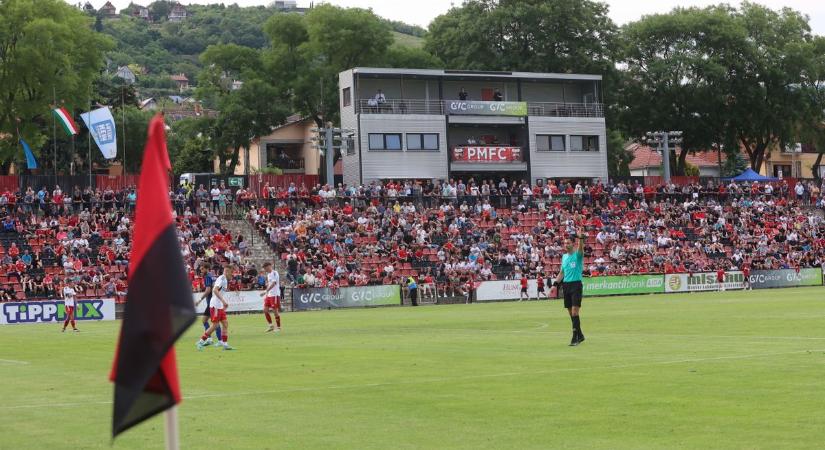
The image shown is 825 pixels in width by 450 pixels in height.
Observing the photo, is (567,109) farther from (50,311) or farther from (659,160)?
(659,160)

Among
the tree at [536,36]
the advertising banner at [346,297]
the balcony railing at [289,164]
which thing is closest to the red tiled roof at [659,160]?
the balcony railing at [289,164]

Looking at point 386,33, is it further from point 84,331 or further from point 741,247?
point 84,331

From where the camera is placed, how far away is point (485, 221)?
228ft

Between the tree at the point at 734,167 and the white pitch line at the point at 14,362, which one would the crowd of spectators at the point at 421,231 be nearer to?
the white pitch line at the point at 14,362

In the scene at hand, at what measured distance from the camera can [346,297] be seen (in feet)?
191

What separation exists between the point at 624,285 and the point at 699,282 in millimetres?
4885

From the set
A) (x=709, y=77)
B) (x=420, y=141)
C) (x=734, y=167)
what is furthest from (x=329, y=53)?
(x=734, y=167)

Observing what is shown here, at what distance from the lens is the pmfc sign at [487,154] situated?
78500mm

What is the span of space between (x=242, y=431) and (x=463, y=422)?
2609 mm

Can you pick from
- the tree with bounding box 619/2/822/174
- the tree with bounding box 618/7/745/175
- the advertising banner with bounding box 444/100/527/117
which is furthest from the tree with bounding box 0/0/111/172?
the tree with bounding box 619/2/822/174

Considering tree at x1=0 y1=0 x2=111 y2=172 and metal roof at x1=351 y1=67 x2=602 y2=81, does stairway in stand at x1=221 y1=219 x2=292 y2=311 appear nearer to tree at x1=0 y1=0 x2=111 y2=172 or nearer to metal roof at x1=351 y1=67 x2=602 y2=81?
metal roof at x1=351 y1=67 x2=602 y2=81

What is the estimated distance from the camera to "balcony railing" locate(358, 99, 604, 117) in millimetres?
78062

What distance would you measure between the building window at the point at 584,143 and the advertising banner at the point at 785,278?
754 inches

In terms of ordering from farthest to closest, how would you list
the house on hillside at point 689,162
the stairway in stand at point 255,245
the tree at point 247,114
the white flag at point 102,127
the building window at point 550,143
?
the house on hillside at point 689,162 → the tree at point 247,114 → the building window at point 550,143 → the white flag at point 102,127 → the stairway in stand at point 255,245
